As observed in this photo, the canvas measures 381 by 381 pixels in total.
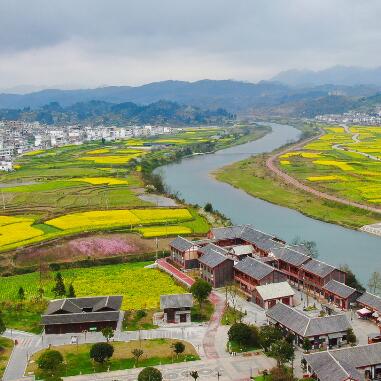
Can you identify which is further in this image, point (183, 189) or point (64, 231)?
point (183, 189)

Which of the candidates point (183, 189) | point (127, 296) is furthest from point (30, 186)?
point (127, 296)

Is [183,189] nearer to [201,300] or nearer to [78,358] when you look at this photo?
[201,300]

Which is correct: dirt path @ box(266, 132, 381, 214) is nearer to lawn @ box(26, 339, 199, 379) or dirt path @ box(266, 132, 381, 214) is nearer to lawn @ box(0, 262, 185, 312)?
lawn @ box(0, 262, 185, 312)

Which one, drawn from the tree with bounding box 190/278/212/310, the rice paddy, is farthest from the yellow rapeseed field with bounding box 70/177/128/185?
the tree with bounding box 190/278/212/310

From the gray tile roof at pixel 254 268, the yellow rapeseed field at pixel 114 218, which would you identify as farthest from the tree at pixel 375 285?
the yellow rapeseed field at pixel 114 218

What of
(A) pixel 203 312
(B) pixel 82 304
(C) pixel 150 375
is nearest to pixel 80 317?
(B) pixel 82 304

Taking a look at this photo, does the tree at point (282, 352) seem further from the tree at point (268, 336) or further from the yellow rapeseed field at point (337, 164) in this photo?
the yellow rapeseed field at point (337, 164)
